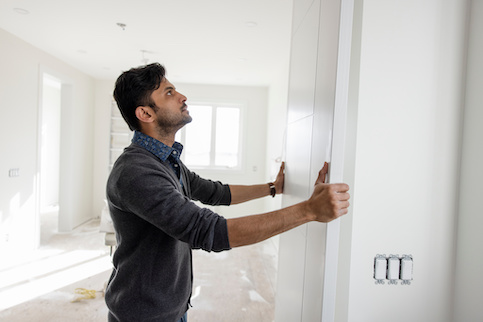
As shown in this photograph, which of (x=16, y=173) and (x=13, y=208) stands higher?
(x=16, y=173)

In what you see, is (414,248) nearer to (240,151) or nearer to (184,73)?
(184,73)

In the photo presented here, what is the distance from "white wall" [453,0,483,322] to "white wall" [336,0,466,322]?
30 mm

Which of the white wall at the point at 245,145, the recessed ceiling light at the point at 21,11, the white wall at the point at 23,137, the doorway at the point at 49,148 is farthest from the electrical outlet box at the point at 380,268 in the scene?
the doorway at the point at 49,148

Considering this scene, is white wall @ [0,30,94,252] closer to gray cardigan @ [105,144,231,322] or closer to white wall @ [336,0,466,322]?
gray cardigan @ [105,144,231,322]

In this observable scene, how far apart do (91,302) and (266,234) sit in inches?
107

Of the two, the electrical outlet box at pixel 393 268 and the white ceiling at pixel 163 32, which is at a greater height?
the white ceiling at pixel 163 32

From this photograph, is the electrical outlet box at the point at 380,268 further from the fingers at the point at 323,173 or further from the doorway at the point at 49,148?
the doorway at the point at 49,148

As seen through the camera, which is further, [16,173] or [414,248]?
[16,173]

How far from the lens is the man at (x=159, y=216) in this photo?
3.30ft

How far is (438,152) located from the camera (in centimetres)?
126

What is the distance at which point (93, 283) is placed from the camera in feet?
11.4


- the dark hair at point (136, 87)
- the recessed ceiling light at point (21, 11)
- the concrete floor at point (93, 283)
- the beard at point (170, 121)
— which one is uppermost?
the recessed ceiling light at point (21, 11)

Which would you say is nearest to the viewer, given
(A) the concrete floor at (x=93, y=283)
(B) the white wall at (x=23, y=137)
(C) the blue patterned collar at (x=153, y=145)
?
(C) the blue patterned collar at (x=153, y=145)

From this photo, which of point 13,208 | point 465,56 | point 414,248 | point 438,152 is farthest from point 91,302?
point 465,56
